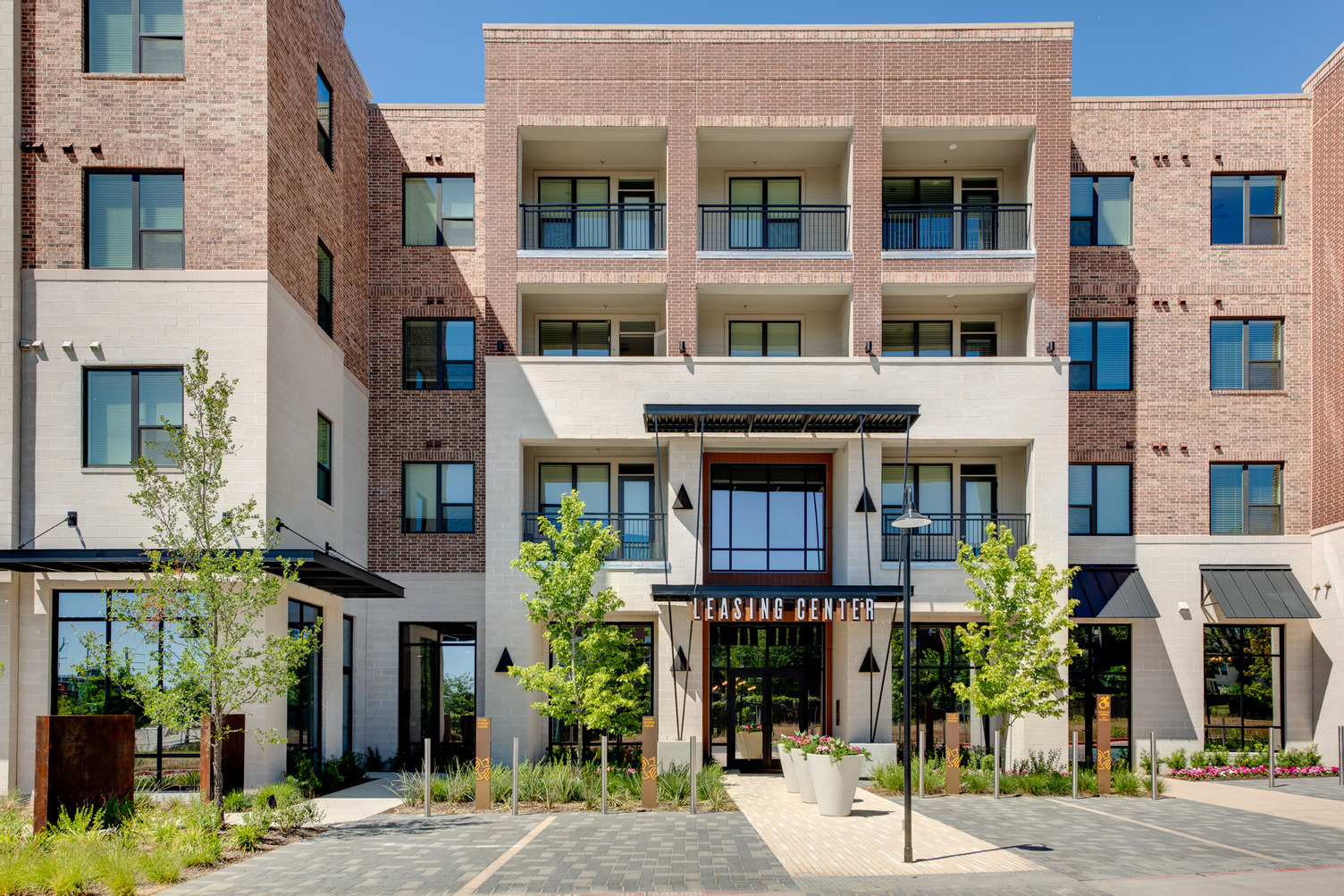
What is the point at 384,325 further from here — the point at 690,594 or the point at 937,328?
the point at 937,328

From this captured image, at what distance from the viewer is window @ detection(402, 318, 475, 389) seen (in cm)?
2856

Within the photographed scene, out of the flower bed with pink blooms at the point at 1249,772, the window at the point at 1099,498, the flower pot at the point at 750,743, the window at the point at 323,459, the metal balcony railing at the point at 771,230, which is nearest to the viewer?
the window at the point at 323,459

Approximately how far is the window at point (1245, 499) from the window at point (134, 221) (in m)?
24.6

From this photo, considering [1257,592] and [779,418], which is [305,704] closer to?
[779,418]

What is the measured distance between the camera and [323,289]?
81.3ft

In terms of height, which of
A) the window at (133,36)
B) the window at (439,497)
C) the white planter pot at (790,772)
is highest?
the window at (133,36)

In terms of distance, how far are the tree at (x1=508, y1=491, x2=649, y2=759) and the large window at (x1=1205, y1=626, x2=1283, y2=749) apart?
1466cm

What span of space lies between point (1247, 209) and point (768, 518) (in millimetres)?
14785

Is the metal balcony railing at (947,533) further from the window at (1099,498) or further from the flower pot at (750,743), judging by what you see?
the flower pot at (750,743)

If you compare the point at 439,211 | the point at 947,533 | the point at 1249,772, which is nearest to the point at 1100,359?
the point at 947,533

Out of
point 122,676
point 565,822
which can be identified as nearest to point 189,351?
point 122,676

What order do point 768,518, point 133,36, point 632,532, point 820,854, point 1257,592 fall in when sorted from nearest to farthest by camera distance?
point 820,854, point 133,36, point 1257,592, point 768,518, point 632,532

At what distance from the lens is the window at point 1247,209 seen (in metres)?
28.0

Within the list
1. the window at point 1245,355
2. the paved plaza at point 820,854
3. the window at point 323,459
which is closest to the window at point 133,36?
the window at point 323,459
